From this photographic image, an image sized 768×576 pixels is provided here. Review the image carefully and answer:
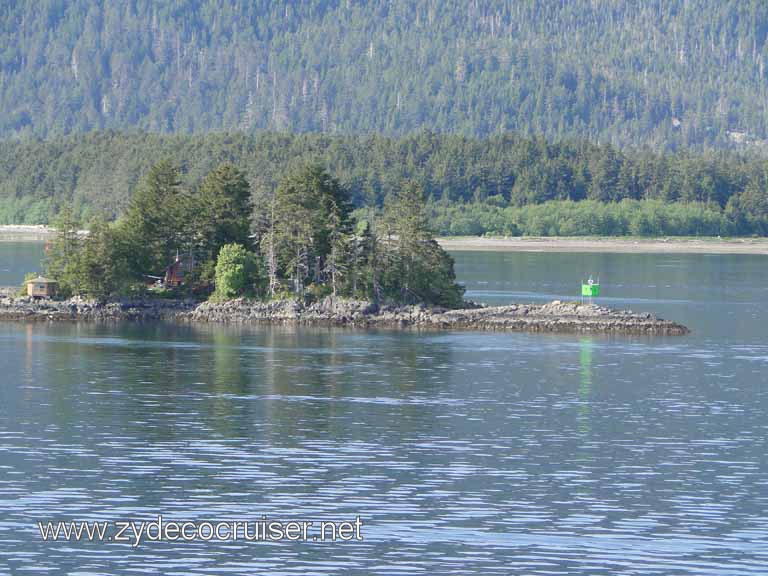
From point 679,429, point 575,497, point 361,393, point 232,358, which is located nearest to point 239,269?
point 232,358

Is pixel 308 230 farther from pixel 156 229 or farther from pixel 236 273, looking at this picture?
pixel 156 229

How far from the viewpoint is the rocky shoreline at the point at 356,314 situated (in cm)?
10725

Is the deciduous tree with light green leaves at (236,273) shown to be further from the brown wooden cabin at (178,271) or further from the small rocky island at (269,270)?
the brown wooden cabin at (178,271)

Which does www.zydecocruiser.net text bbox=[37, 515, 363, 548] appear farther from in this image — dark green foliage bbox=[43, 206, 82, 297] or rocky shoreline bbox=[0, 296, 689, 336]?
dark green foliage bbox=[43, 206, 82, 297]

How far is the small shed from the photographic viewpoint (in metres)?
117

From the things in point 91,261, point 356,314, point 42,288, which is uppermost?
point 91,261

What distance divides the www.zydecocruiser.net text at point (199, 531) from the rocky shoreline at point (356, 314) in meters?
62.4

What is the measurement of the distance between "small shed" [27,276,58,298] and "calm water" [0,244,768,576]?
55.4 feet

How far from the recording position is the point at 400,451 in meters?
57.7

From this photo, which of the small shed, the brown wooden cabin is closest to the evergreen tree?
the brown wooden cabin

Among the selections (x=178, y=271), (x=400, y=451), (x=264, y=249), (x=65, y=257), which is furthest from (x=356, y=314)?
(x=400, y=451)

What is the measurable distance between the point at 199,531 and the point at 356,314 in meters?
Result: 66.8

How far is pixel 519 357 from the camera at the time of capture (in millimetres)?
90625

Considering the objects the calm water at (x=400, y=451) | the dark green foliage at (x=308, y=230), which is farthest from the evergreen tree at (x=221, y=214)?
the calm water at (x=400, y=451)
